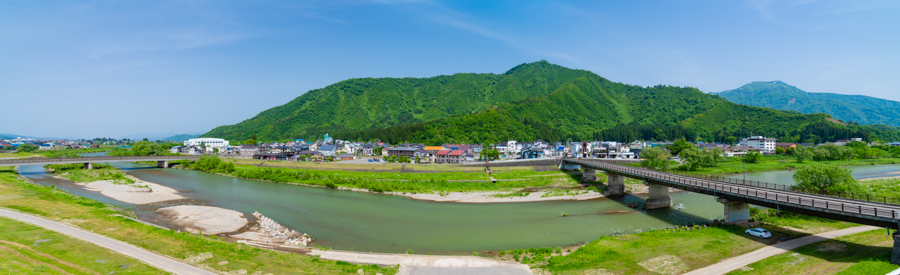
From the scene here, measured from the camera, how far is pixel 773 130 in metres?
147

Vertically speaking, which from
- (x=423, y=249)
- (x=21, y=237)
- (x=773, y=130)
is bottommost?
(x=423, y=249)

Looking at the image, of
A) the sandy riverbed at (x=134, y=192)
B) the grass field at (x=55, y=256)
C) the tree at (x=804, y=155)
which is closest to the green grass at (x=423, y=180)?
the sandy riverbed at (x=134, y=192)

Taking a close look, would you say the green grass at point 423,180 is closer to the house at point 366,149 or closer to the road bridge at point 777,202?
the road bridge at point 777,202

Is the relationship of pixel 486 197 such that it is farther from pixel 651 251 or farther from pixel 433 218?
pixel 651 251

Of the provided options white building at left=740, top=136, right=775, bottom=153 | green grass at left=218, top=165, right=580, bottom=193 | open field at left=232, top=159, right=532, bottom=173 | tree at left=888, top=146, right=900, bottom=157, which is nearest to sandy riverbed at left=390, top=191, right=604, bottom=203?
green grass at left=218, top=165, right=580, bottom=193

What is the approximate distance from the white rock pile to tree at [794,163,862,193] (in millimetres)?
39082

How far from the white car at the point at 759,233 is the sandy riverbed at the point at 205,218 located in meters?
35.9

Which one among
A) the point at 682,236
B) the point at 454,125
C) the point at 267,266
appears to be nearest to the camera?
the point at 267,266

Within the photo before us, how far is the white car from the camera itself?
2245 cm

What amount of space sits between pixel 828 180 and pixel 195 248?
1888 inches

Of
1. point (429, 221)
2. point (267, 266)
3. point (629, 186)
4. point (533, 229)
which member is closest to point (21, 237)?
point (267, 266)

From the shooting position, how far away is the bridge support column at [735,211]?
26297 mm

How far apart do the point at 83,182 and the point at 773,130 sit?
20889cm

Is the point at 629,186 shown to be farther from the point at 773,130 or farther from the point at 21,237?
the point at 773,130
